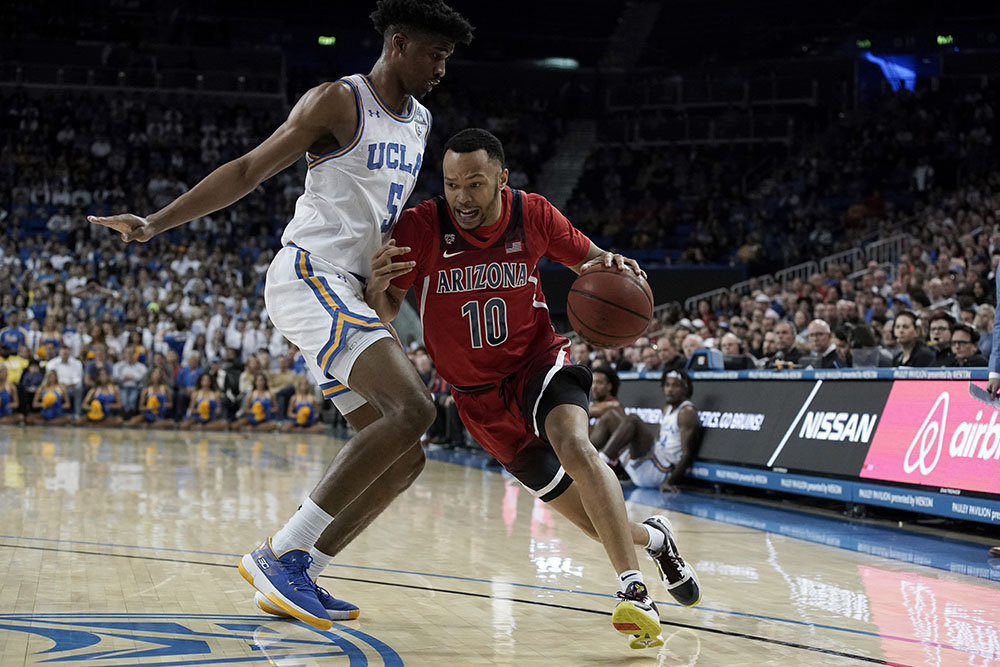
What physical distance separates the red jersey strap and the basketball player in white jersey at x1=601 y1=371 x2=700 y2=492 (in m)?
5.41

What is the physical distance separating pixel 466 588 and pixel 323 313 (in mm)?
1399

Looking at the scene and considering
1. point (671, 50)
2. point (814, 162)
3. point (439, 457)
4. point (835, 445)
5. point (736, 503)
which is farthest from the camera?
point (671, 50)

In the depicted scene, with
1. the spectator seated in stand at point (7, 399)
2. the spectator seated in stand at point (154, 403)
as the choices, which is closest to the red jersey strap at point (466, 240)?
the spectator seated in stand at point (154, 403)

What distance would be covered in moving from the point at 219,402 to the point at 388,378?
558 inches

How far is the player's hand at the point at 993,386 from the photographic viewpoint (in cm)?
560

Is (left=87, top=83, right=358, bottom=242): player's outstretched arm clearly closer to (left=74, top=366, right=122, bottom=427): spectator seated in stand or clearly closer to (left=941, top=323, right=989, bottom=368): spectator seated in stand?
(left=941, top=323, right=989, bottom=368): spectator seated in stand

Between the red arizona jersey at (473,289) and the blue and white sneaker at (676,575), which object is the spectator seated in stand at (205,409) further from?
the blue and white sneaker at (676,575)

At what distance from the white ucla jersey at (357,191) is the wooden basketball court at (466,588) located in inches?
52.7

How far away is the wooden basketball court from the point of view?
3.18 m

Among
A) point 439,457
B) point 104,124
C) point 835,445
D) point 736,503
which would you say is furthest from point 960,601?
point 104,124

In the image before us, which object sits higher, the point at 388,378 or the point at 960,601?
the point at 388,378

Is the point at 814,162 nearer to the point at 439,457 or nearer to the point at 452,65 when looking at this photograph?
the point at 452,65

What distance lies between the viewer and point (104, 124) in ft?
82.0

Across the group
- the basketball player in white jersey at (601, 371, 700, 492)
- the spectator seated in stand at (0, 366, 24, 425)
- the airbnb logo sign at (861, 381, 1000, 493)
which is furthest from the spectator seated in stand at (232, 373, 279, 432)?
the airbnb logo sign at (861, 381, 1000, 493)
